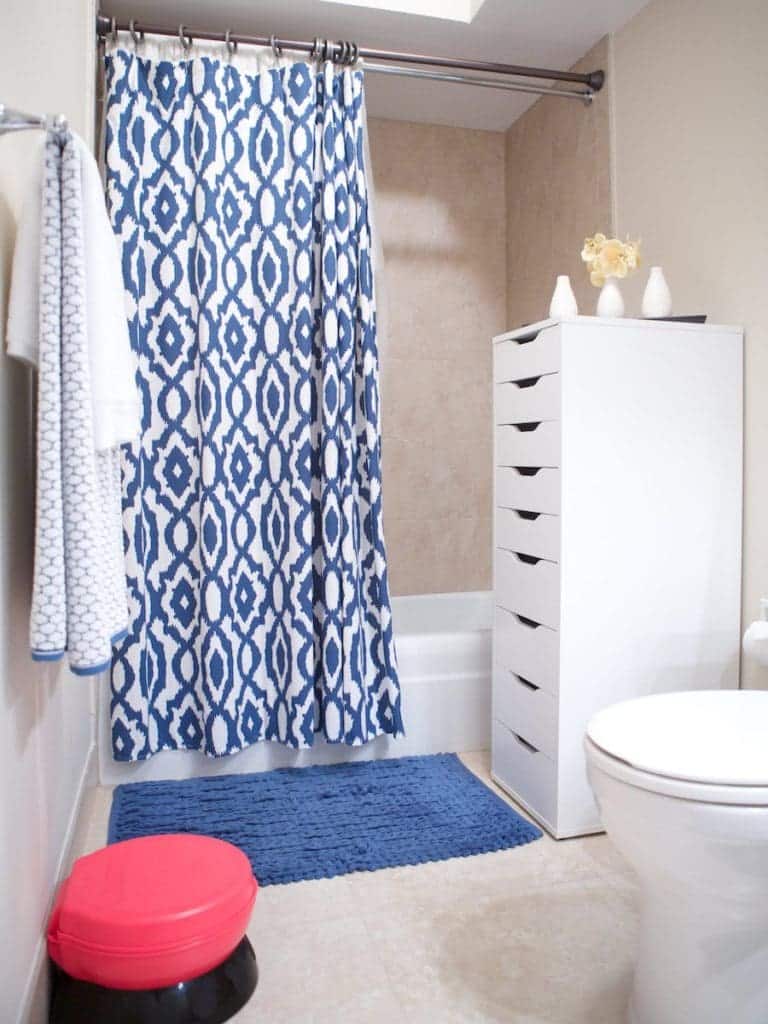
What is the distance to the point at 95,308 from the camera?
1244mm

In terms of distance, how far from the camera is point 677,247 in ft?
7.44

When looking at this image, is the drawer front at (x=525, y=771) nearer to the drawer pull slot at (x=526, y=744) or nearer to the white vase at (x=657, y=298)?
the drawer pull slot at (x=526, y=744)

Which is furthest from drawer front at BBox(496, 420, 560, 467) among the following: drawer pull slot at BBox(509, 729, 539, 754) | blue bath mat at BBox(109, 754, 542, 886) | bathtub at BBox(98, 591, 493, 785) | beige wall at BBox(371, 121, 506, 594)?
beige wall at BBox(371, 121, 506, 594)

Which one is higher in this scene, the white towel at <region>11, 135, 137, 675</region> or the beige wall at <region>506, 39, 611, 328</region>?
the beige wall at <region>506, 39, 611, 328</region>

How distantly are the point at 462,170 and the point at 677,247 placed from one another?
1344mm

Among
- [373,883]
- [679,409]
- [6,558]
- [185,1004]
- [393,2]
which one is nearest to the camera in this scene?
[6,558]

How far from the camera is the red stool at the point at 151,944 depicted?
49.6 inches

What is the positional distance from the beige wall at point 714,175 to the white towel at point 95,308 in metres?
1.50

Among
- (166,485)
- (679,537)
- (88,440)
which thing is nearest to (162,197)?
(166,485)

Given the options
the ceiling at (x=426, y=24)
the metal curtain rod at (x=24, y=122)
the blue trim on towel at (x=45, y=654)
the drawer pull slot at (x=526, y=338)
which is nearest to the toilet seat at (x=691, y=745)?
the blue trim on towel at (x=45, y=654)

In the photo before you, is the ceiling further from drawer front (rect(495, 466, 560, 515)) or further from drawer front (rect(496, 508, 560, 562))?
drawer front (rect(496, 508, 560, 562))

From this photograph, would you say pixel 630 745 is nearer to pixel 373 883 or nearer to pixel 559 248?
pixel 373 883

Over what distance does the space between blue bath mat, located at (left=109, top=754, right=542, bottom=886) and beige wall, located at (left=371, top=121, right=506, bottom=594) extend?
1.07 metres

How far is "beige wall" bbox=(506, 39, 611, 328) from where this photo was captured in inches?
105
